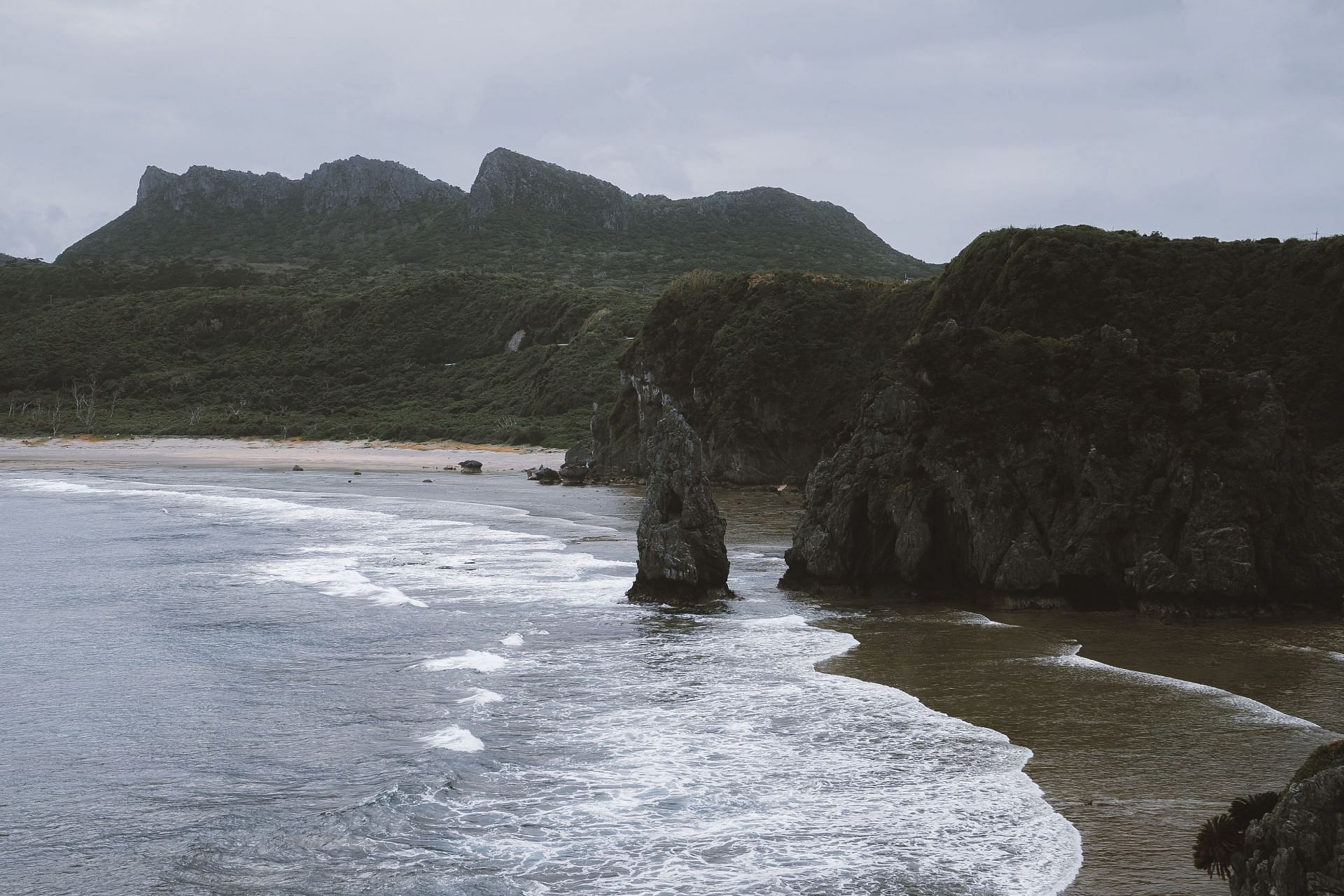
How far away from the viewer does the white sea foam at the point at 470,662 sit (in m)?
18.2

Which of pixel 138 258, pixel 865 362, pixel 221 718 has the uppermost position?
pixel 138 258

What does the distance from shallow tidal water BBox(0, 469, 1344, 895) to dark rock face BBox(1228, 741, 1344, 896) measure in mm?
2138

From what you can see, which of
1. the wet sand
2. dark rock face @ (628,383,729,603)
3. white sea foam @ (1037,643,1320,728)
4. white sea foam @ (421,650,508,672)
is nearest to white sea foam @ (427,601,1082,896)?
the wet sand

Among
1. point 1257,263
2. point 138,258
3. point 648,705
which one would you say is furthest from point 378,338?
point 648,705

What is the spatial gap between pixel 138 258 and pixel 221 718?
197207 mm

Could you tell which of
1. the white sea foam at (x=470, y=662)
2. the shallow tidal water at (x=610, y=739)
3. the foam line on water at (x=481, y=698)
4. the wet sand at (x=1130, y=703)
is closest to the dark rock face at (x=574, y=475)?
the shallow tidal water at (x=610, y=739)

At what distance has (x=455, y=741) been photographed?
13.8m

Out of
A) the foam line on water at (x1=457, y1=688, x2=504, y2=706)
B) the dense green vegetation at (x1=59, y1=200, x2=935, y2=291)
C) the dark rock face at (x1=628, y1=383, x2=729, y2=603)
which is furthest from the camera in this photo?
the dense green vegetation at (x1=59, y1=200, x2=935, y2=291)

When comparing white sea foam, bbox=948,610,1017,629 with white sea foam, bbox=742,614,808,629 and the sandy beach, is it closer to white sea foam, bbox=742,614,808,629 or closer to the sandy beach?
white sea foam, bbox=742,614,808,629

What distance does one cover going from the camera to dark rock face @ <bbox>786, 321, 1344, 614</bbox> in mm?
22750

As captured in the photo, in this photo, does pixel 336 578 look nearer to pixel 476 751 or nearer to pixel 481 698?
pixel 481 698

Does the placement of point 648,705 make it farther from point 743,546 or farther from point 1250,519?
point 743,546

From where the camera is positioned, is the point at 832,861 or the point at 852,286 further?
the point at 852,286

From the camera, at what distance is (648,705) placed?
15.5m
